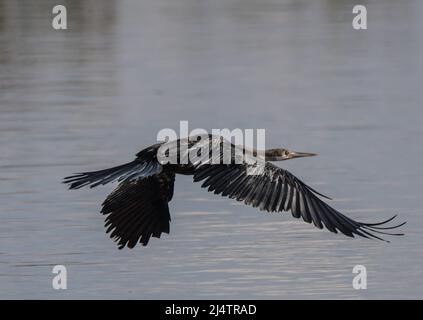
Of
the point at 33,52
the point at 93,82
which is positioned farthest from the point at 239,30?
the point at 93,82

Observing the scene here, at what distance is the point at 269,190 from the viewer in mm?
8086

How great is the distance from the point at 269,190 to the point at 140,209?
1.21m

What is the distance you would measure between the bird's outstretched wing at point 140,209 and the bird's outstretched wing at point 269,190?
72 cm

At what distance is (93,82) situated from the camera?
55.2ft

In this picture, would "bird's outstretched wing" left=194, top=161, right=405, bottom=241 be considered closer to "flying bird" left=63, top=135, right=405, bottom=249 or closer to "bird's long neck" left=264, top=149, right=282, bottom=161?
"flying bird" left=63, top=135, right=405, bottom=249

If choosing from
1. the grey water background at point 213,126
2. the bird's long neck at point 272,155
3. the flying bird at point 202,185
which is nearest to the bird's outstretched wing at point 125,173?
the flying bird at point 202,185

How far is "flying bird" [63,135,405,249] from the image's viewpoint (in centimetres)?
798

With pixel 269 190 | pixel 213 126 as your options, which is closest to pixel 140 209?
pixel 269 190

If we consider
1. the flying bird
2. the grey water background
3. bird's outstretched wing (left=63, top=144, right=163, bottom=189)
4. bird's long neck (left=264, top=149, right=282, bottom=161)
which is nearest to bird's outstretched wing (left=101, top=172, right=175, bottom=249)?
the flying bird

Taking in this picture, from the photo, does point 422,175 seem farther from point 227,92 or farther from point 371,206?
point 227,92

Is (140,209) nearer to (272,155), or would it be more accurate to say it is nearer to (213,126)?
(272,155)

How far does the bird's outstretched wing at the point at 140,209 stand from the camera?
29.2 ft

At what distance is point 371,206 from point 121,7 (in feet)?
50.1

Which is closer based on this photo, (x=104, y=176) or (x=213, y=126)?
(x=104, y=176)
